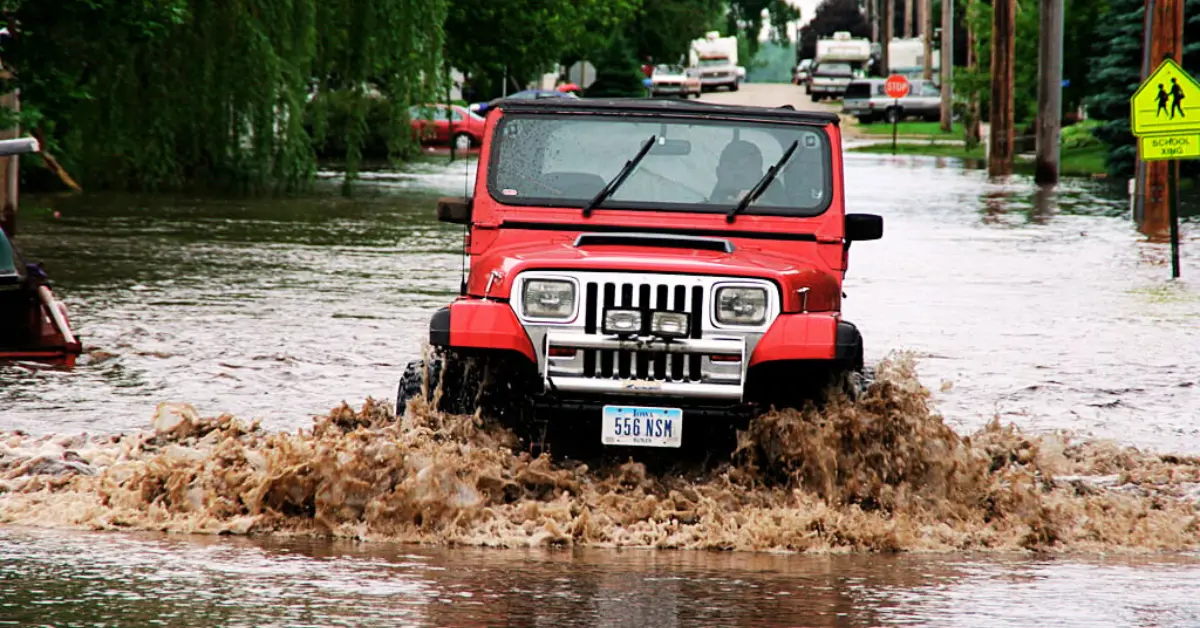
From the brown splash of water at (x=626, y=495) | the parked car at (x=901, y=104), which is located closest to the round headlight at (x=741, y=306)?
the brown splash of water at (x=626, y=495)

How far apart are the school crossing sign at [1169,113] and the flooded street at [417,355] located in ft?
4.74

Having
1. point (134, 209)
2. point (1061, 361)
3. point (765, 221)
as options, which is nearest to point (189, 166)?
point (134, 209)

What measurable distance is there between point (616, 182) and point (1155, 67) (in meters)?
18.0

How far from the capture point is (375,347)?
49.0 feet

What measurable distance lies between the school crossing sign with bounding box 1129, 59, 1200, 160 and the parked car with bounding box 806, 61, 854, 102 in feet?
254

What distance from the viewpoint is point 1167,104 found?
22.1 meters

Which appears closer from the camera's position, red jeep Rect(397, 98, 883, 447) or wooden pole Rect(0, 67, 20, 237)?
red jeep Rect(397, 98, 883, 447)

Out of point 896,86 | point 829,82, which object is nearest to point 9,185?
point 896,86

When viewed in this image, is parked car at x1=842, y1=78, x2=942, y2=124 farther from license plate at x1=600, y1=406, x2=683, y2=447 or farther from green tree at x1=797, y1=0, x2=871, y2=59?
license plate at x1=600, y1=406, x2=683, y2=447

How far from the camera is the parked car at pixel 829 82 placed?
328 ft

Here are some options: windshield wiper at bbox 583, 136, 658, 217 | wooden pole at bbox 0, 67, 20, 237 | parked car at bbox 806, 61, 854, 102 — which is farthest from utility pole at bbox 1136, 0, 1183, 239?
parked car at bbox 806, 61, 854, 102

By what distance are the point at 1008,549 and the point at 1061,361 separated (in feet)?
23.3

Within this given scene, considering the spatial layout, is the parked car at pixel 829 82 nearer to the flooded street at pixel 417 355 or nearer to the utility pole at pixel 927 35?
the utility pole at pixel 927 35

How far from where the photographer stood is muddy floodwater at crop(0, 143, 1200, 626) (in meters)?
6.80
